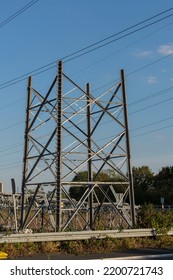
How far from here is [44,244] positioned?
1503 centimetres

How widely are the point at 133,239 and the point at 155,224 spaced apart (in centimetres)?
163

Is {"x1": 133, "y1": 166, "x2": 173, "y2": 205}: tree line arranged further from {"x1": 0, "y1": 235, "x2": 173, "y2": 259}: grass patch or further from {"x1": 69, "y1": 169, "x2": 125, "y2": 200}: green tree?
{"x1": 0, "y1": 235, "x2": 173, "y2": 259}: grass patch

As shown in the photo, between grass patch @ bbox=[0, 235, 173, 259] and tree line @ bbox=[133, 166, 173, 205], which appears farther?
tree line @ bbox=[133, 166, 173, 205]

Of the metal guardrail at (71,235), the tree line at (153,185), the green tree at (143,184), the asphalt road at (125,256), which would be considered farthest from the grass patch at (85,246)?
the green tree at (143,184)

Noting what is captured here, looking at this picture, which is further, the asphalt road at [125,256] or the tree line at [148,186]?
the tree line at [148,186]

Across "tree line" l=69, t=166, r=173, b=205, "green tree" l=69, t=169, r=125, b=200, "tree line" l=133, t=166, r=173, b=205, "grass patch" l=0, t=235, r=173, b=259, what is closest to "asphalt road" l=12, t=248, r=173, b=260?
"grass patch" l=0, t=235, r=173, b=259

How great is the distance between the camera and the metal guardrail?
1450 cm

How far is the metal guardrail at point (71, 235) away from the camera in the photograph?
47.6ft

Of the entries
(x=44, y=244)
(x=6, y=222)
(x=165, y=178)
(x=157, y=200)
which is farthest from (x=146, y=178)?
(x=44, y=244)

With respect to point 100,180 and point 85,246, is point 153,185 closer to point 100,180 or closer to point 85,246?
point 100,180

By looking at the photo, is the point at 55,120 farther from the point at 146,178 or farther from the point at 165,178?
the point at 146,178

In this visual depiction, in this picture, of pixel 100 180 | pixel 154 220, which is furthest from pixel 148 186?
pixel 154 220

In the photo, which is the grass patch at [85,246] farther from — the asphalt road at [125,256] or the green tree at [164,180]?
the green tree at [164,180]

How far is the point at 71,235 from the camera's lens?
1566 centimetres
